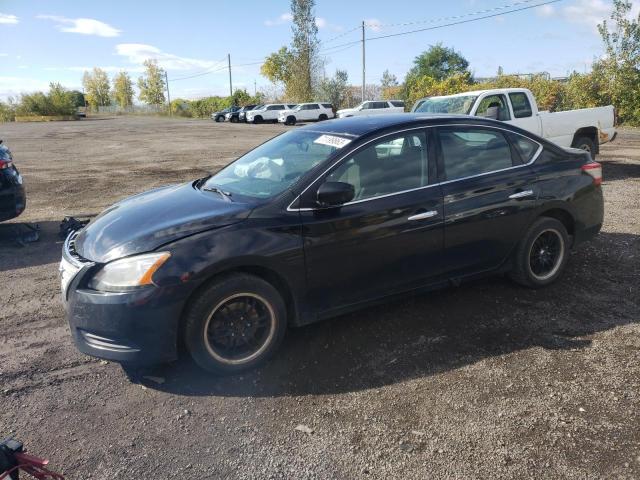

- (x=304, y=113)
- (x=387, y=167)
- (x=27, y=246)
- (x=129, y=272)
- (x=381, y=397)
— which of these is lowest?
(x=381, y=397)

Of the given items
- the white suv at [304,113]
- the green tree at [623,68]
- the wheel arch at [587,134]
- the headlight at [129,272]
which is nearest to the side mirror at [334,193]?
the headlight at [129,272]

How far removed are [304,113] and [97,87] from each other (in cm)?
9364

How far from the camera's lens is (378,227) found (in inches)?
151

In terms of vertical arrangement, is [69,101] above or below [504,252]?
above

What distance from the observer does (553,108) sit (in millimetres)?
28109

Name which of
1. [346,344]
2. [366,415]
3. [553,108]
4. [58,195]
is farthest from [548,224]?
[553,108]

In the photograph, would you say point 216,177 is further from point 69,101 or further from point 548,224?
point 69,101

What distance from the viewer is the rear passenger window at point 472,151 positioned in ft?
14.1

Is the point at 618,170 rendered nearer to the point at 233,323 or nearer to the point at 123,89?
the point at 233,323

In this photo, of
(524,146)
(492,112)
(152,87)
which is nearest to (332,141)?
(524,146)

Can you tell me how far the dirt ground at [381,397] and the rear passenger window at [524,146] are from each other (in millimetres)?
1252

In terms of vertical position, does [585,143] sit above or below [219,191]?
below

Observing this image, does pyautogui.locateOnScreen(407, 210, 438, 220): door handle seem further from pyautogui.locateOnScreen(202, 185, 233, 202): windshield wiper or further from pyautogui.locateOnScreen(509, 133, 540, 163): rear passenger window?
pyautogui.locateOnScreen(202, 185, 233, 202): windshield wiper

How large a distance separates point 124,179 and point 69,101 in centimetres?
6832
